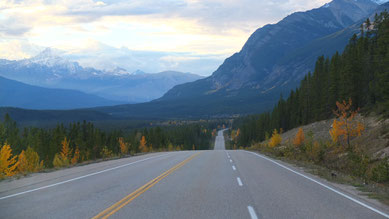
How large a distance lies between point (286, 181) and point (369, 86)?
41019 mm

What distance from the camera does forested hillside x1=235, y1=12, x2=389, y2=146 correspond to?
1734 inches

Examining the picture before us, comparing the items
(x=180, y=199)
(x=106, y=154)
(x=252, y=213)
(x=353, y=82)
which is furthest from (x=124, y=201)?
(x=353, y=82)

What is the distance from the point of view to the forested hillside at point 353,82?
44031mm

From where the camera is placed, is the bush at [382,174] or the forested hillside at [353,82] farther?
the forested hillside at [353,82]

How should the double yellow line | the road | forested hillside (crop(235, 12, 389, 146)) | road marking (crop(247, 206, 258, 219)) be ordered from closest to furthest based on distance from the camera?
road marking (crop(247, 206, 258, 219)) < the double yellow line < the road < forested hillside (crop(235, 12, 389, 146))

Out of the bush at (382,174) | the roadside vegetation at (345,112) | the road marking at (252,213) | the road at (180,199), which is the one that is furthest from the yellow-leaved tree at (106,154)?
the road marking at (252,213)

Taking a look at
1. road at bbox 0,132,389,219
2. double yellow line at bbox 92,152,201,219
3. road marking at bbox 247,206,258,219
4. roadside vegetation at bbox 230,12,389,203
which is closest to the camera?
road marking at bbox 247,206,258,219

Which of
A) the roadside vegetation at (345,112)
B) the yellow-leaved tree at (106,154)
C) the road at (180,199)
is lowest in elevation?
the yellow-leaved tree at (106,154)

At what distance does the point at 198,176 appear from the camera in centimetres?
1512

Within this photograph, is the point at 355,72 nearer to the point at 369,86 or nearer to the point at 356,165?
the point at 369,86

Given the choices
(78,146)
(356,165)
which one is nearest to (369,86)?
(356,165)

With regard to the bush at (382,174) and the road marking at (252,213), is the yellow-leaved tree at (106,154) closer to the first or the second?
the bush at (382,174)

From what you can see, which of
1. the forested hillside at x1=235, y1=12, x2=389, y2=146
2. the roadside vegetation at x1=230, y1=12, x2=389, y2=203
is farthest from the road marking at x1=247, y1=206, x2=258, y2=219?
the forested hillside at x1=235, y1=12, x2=389, y2=146

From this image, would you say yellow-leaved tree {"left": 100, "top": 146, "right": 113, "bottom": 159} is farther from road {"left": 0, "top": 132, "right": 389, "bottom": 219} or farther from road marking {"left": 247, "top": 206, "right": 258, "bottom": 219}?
road marking {"left": 247, "top": 206, "right": 258, "bottom": 219}
